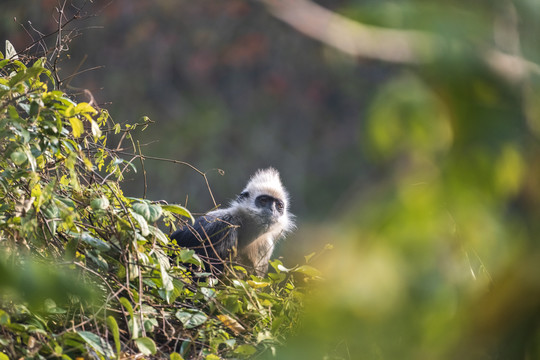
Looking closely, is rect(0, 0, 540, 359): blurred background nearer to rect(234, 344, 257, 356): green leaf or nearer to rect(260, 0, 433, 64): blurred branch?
rect(260, 0, 433, 64): blurred branch

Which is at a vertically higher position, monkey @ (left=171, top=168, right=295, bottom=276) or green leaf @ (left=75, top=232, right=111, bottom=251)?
monkey @ (left=171, top=168, right=295, bottom=276)

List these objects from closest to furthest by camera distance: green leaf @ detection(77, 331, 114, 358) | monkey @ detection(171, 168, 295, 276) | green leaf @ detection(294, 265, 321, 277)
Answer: green leaf @ detection(77, 331, 114, 358) → green leaf @ detection(294, 265, 321, 277) → monkey @ detection(171, 168, 295, 276)

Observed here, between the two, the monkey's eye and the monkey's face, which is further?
the monkey's eye

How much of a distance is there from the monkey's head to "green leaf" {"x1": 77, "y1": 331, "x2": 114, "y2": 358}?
279cm

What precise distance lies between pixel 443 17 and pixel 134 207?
4.16 feet

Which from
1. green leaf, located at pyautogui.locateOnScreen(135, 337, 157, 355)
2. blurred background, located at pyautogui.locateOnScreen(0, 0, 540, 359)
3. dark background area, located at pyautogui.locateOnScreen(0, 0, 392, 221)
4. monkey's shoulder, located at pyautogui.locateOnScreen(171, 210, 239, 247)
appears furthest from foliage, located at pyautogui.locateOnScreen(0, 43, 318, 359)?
dark background area, located at pyautogui.locateOnScreen(0, 0, 392, 221)

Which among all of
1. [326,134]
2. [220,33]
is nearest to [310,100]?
[326,134]

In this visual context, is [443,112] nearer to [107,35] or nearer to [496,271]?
[496,271]

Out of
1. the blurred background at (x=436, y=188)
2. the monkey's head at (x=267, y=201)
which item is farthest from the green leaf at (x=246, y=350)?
the monkey's head at (x=267, y=201)

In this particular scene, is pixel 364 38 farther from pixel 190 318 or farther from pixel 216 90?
pixel 216 90

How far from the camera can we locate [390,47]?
347 mm

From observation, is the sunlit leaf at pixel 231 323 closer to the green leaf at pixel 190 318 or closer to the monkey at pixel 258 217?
the green leaf at pixel 190 318

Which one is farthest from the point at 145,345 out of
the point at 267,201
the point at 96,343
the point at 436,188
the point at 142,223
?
the point at 267,201

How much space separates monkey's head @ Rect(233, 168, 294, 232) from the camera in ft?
13.4
